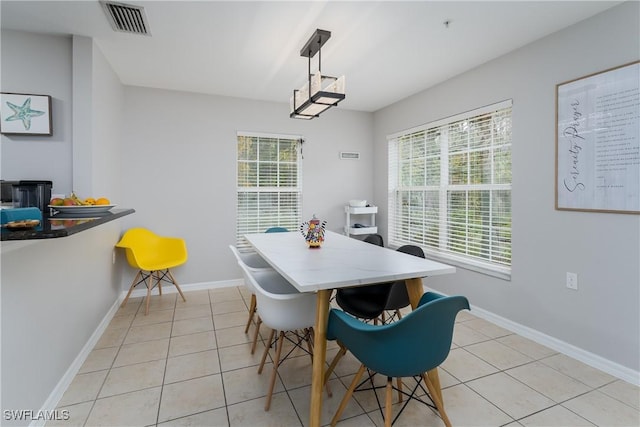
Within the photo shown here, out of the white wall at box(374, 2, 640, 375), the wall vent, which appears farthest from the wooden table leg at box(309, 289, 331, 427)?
the wall vent

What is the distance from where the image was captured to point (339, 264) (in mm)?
2020

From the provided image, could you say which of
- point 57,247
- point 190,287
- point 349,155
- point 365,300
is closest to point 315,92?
point 365,300

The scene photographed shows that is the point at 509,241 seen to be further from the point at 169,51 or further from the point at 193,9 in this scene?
the point at 169,51

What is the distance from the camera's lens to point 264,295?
184cm

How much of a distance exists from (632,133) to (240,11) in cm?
281

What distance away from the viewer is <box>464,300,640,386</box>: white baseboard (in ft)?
7.13

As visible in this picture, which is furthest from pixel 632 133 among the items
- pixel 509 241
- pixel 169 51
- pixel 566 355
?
pixel 169 51

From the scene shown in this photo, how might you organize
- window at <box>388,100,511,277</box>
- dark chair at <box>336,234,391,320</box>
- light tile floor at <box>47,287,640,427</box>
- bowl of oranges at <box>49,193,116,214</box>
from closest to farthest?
light tile floor at <box>47,287,640,427</box>, bowl of oranges at <box>49,193,116,214</box>, dark chair at <box>336,234,391,320</box>, window at <box>388,100,511,277</box>

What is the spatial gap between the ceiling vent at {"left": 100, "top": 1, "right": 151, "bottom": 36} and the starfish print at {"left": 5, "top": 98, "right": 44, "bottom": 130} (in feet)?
2.96

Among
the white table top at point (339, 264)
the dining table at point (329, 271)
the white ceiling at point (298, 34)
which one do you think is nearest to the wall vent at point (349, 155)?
the white ceiling at point (298, 34)

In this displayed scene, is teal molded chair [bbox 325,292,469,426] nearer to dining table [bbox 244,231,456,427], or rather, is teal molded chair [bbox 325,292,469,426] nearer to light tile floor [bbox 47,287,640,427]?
dining table [bbox 244,231,456,427]

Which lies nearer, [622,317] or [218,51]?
[622,317]

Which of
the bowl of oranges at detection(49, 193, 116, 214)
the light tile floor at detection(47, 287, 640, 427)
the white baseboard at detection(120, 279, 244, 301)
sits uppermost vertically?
the bowl of oranges at detection(49, 193, 116, 214)

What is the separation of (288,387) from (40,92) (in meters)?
2.97
